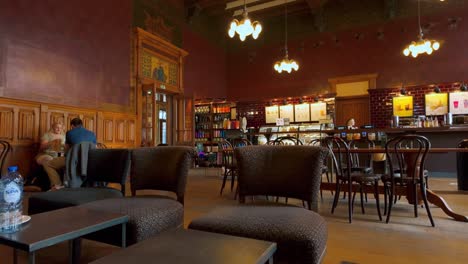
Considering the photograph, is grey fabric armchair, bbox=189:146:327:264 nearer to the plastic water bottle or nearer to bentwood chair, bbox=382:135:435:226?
the plastic water bottle

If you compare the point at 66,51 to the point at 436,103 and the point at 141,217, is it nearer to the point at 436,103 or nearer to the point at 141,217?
the point at 141,217

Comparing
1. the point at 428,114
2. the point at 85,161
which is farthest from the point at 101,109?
the point at 428,114

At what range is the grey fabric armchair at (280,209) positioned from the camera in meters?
1.33

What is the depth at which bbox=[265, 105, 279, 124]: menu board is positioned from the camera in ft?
32.4

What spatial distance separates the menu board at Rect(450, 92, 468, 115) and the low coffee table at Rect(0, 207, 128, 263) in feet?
Result: 29.2

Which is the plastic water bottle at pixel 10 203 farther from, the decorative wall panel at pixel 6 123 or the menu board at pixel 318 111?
the menu board at pixel 318 111

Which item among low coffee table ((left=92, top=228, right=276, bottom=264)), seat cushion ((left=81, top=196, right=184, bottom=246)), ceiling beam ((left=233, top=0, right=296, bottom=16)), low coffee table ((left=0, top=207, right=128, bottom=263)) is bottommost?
seat cushion ((left=81, top=196, right=184, bottom=246))

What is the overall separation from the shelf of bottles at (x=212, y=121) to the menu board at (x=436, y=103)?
5991 mm

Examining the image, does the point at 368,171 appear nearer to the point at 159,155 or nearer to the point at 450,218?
the point at 450,218

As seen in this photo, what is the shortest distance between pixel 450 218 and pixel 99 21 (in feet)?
24.3

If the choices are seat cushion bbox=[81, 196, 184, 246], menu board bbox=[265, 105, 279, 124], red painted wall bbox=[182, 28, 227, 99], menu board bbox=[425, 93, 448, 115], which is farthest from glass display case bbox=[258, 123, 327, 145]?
seat cushion bbox=[81, 196, 184, 246]

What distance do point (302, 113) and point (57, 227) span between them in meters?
8.80

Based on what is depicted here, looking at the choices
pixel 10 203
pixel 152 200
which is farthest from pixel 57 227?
pixel 152 200

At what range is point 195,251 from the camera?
104 centimetres
